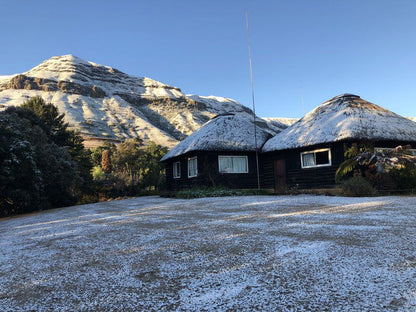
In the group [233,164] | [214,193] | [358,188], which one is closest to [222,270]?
[358,188]

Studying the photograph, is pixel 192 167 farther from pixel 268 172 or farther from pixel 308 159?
pixel 308 159

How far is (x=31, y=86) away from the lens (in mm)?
79562

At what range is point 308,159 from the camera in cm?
1288

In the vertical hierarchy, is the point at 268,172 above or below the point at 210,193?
above

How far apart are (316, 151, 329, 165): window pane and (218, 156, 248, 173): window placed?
3946 mm

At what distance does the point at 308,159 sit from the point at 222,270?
1173 cm

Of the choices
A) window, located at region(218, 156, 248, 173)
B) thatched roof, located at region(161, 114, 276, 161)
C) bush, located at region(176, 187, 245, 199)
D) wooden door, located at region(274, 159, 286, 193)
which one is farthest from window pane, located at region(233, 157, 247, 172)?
bush, located at region(176, 187, 245, 199)

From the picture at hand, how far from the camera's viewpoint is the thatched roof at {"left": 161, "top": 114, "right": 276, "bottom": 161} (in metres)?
14.0

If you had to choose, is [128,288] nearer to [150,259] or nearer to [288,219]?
[150,259]

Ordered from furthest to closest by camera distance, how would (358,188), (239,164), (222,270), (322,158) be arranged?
(239,164), (322,158), (358,188), (222,270)

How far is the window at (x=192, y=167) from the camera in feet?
47.3

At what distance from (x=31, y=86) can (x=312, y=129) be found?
301 feet

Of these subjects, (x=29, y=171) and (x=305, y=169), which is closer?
(x=29, y=171)

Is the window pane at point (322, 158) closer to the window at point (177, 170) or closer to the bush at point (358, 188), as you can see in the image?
the bush at point (358, 188)
